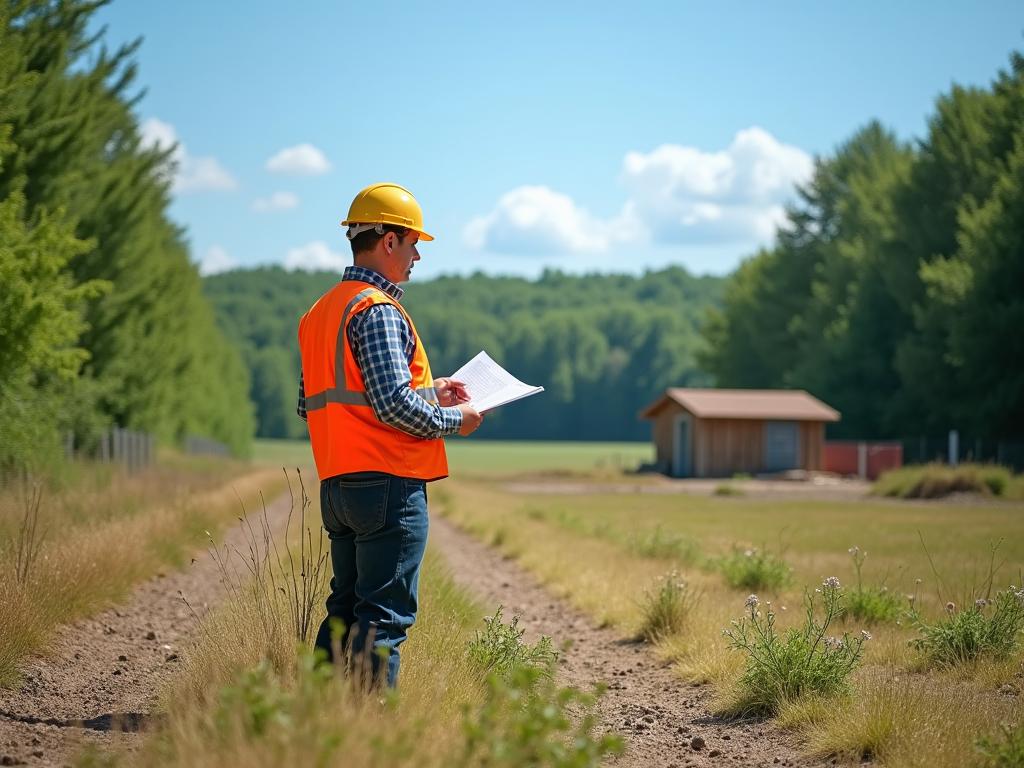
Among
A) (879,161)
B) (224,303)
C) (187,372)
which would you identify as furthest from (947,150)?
(224,303)

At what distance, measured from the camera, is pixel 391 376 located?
479 centimetres

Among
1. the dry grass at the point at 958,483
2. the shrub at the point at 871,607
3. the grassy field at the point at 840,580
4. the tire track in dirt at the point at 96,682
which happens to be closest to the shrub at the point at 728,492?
the dry grass at the point at 958,483

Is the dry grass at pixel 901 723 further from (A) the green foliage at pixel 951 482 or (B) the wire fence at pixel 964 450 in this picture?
(B) the wire fence at pixel 964 450

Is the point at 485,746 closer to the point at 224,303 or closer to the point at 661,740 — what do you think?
the point at 661,740

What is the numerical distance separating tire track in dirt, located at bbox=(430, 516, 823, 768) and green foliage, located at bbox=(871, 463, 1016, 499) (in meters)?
24.6

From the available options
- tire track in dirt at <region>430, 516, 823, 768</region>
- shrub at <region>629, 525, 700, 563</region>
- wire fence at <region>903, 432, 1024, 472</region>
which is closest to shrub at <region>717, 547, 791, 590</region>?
tire track in dirt at <region>430, 516, 823, 768</region>

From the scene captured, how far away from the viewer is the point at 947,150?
53375 mm

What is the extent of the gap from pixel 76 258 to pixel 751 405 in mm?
36734

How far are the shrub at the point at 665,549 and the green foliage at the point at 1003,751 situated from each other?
31.0 feet

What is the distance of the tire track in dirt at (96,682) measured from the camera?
4969 millimetres

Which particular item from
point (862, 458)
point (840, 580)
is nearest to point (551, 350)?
point (862, 458)

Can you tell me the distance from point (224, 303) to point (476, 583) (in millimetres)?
154422

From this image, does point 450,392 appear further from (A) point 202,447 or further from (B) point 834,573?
(A) point 202,447

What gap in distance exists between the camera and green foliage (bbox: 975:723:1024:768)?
453 centimetres
